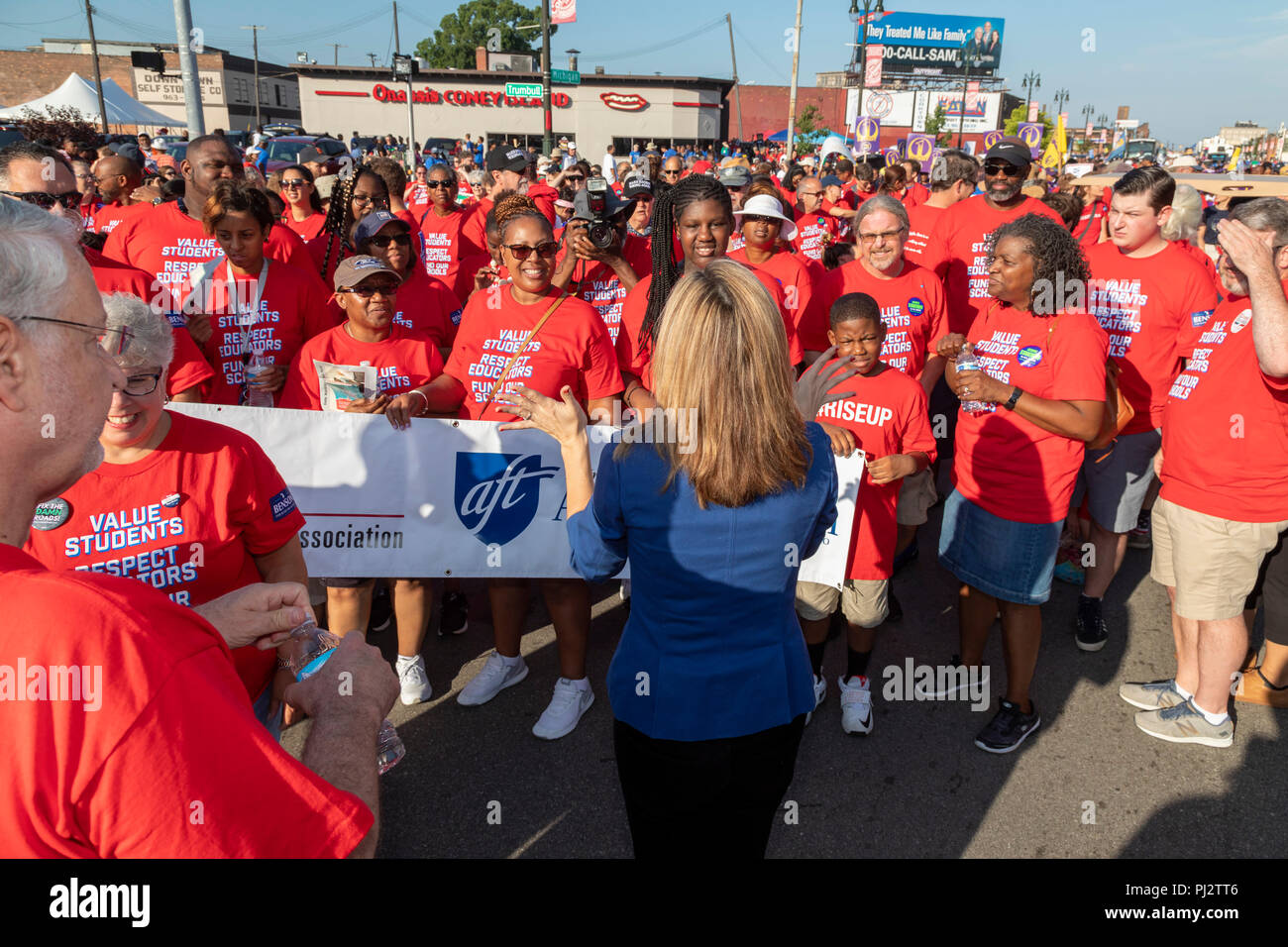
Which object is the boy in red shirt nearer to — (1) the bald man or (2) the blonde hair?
(2) the blonde hair

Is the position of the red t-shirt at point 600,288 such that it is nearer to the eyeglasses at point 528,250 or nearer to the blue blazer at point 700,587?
the eyeglasses at point 528,250

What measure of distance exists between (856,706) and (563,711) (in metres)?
1.40

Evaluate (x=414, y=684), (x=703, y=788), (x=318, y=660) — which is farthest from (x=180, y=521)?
(x=414, y=684)

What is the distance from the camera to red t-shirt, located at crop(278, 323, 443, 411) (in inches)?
153

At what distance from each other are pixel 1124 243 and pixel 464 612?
454cm

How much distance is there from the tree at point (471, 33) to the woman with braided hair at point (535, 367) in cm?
8028

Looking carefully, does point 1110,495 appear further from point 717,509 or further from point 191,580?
point 191,580

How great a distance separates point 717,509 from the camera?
1.96 metres

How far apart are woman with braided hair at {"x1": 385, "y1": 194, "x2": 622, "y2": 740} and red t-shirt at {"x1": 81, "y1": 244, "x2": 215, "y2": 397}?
0.83 meters

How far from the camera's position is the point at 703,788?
2100 millimetres

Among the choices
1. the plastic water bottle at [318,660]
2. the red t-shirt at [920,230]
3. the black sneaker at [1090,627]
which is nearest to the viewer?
the plastic water bottle at [318,660]

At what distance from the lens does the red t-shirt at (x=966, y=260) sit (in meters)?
5.86

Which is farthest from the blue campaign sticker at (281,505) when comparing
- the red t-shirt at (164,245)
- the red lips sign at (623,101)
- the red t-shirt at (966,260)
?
the red lips sign at (623,101)
